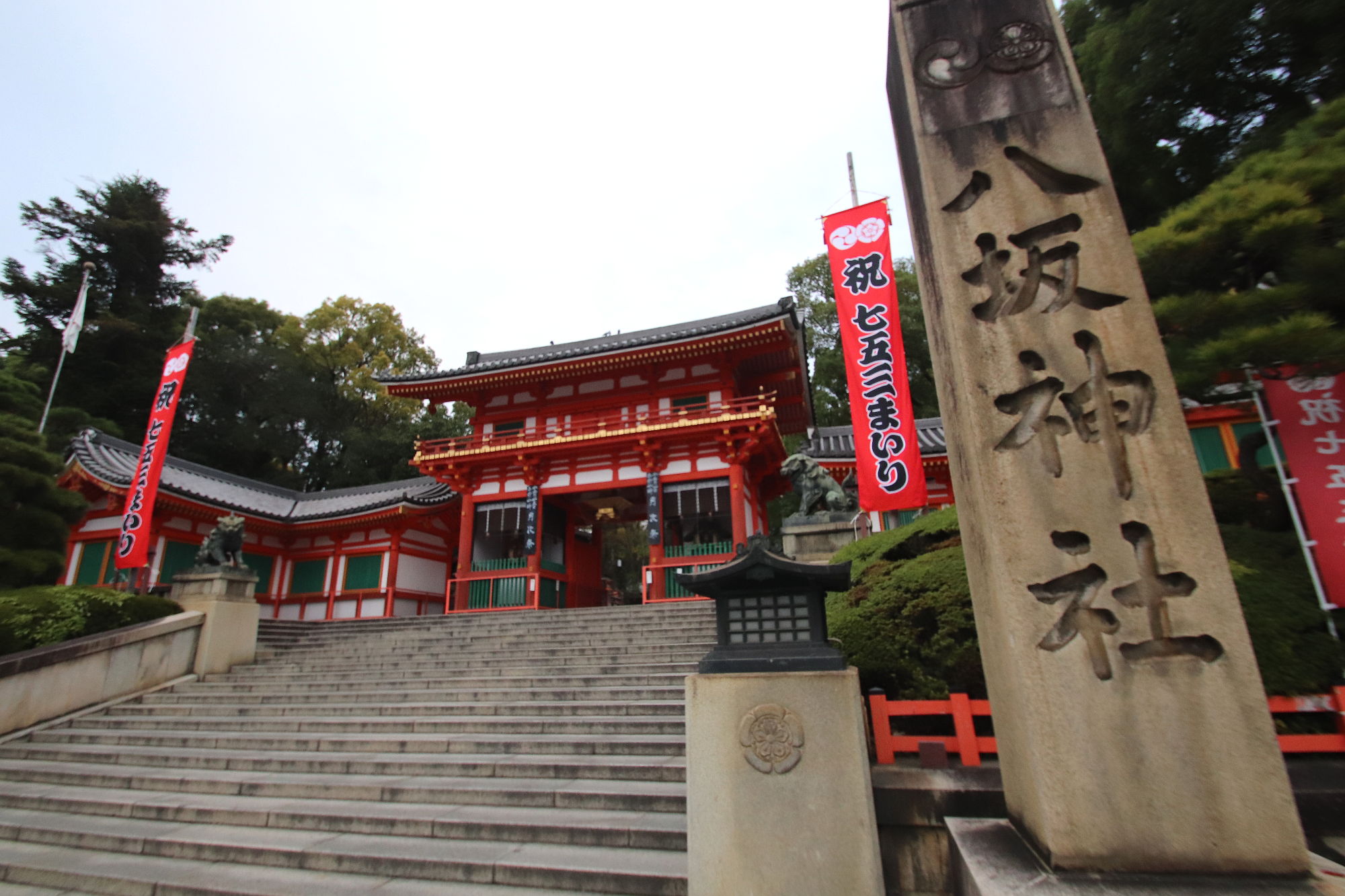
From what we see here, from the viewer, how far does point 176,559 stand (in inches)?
583

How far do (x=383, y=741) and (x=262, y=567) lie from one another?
1379 cm

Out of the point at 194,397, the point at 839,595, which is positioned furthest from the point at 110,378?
the point at 839,595

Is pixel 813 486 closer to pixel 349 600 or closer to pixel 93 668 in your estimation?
pixel 93 668

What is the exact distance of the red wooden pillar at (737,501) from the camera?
44.4 feet

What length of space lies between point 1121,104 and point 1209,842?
7133 mm

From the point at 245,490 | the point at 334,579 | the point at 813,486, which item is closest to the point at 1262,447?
the point at 813,486

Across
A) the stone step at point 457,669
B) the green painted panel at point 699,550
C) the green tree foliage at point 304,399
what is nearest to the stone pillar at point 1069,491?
the stone step at point 457,669

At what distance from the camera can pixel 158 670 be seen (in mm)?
8602

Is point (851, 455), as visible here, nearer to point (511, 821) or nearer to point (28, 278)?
point (511, 821)

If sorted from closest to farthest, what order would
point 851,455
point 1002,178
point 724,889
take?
1. point 724,889
2. point 1002,178
3. point 851,455

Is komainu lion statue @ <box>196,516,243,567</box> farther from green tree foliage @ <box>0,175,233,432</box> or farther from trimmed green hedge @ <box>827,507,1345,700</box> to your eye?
green tree foliage @ <box>0,175,233,432</box>

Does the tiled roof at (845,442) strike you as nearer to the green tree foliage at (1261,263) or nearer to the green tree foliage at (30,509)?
the green tree foliage at (1261,263)

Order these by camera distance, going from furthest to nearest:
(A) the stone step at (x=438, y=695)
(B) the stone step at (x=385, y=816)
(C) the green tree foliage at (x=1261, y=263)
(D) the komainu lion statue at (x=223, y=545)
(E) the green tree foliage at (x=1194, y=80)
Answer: (D) the komainu lion statue at (x=223, y=545) → (A) the stone step at (x=438, y=695) → (E) the green tree foliage at (x=1194, y=80) → (B) the stone step at (x=385, y=816) → (C) the green tree foliage at (x=1261, y=263)

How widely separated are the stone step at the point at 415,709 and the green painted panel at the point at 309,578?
371 inches
